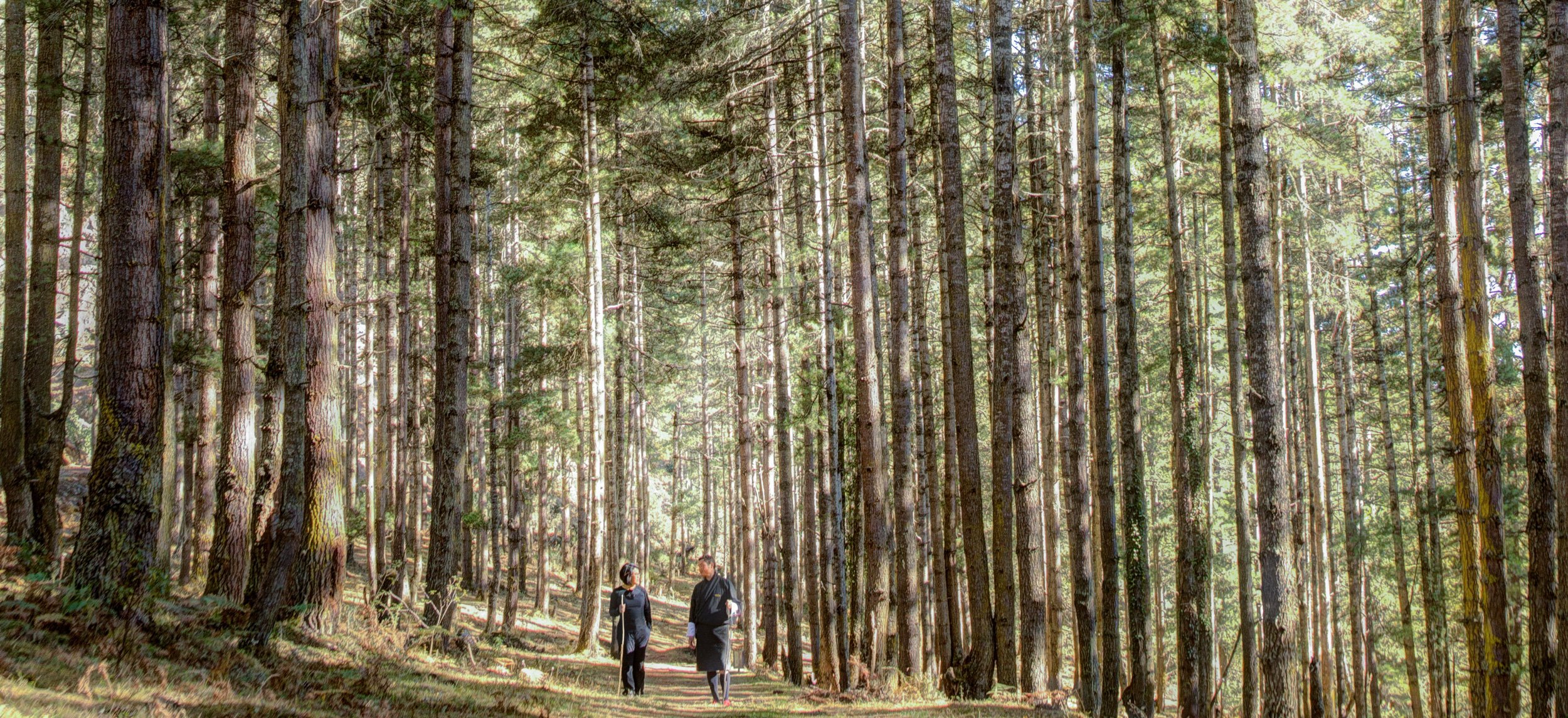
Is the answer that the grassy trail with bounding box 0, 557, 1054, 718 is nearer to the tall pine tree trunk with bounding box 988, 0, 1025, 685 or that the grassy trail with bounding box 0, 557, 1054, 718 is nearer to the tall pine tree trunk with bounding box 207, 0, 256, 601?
the tall pine tree trunk with bounding box 207, 0, 256, 601

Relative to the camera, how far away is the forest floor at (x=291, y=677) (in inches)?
197

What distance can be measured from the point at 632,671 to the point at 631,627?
2.00 ft

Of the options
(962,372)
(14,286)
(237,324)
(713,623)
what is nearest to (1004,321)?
(962,372)

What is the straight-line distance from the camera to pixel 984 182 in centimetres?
1591

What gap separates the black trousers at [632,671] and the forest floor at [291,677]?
0.23 m

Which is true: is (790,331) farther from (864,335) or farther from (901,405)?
(864,335)

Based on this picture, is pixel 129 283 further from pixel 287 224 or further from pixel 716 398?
pixel 716 398

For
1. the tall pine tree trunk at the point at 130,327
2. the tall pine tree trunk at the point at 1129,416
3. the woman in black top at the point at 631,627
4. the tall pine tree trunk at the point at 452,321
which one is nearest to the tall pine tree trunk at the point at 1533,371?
the tall pine tree trunk at the point at 1129,416

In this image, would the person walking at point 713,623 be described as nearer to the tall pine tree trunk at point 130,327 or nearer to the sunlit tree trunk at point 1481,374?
the tall pine tree trunk at point 130,327

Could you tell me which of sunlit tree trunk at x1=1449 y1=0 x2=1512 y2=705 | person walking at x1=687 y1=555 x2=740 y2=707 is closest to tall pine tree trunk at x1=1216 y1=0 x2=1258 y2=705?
sunlit tree trunk at x1=1449 y1=0 x2=1512 y2=705

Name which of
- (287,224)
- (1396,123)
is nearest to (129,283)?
(287,224)

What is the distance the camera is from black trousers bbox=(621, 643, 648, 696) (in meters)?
10.4

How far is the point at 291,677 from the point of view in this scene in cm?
641

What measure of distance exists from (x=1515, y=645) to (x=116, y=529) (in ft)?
59.3
